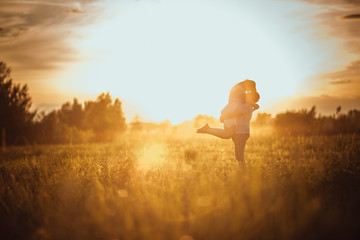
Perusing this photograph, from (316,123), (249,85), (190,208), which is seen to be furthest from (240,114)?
(316,123)

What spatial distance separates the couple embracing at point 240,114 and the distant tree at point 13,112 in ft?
69.1

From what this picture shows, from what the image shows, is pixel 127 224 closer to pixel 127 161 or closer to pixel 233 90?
pixel 127 161

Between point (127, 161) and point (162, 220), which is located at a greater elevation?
point (127, 161)

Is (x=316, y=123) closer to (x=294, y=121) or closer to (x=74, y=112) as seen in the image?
(x=294, y=121)

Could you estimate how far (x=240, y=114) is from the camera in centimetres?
563

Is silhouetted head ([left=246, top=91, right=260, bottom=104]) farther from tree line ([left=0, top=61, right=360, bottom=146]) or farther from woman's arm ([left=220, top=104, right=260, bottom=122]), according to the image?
tree line ([left=0, top=61, right=360, bottom=146])

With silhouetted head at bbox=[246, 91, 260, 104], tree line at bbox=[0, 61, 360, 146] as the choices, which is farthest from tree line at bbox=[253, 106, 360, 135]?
silhouetted head at bbox=[246, 91, 260, 104]

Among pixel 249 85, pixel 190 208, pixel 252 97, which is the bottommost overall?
pixel 190 208

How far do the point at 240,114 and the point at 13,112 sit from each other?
2341 centimetres

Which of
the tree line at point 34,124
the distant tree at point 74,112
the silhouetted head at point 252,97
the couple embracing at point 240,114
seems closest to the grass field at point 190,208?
the couple embracing at point 240,114

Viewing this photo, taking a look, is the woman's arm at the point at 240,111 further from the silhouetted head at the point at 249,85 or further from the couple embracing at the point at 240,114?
the silhouetted head at the point at 249,85

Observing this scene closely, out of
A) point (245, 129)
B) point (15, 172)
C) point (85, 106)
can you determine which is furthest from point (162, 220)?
point (85, 106)

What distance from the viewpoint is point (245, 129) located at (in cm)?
578

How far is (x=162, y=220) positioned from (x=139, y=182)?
1.63 metres
